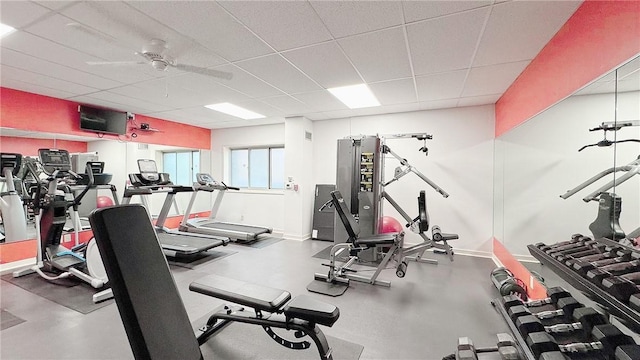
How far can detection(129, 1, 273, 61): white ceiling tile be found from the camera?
6.09ft

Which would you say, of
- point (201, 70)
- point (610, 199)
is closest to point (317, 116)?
point (201, 70)

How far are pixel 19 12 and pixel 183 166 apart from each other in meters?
5.31

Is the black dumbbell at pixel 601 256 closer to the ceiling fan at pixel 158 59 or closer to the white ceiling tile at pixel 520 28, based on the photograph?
the white ceiling tile at pixel 520 28

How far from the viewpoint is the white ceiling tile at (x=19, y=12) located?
1830 mm

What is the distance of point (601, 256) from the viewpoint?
1318 mm

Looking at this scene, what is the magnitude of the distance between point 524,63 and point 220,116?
5.20m

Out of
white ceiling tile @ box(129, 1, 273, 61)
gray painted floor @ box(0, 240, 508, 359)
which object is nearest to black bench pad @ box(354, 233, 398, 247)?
gray painted floor @ box(0, 240, 508, 359)

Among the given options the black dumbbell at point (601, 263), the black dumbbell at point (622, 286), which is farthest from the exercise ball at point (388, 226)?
the black dumbbell at point (622, 286)

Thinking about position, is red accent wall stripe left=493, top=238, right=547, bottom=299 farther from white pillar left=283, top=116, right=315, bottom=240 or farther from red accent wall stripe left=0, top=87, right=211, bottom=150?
red accent wall stripe left=0, top=87, right=211, bottom=150

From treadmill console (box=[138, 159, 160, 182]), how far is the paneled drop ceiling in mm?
1083

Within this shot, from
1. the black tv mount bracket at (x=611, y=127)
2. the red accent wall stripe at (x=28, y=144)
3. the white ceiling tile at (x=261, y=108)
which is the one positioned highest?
the white ceiling tile at (x=261, y=108)

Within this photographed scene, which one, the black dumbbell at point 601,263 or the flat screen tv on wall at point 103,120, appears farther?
the flat screen tv on wall at point 103,120


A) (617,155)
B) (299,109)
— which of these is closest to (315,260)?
(299,109)

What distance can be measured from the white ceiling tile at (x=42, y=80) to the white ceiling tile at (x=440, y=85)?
4753mm
